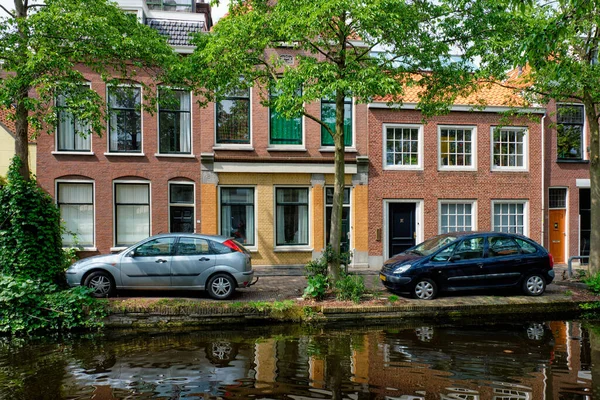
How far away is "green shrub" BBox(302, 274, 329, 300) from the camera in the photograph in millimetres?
9492

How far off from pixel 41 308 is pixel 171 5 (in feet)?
44.2

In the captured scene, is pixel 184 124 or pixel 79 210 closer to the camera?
pixel 79 210

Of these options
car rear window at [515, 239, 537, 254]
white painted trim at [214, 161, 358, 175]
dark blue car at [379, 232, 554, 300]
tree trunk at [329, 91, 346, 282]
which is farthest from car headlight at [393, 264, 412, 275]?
white painted trim at [214, 161, 358, 175]

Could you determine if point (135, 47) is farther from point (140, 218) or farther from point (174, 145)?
point (140, 218)

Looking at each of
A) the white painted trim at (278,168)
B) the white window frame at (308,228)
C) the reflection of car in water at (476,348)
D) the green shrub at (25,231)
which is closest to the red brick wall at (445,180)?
the white painted trim at (278,168)

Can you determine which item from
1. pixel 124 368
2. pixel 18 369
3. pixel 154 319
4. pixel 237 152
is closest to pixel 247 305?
pixel 154 319

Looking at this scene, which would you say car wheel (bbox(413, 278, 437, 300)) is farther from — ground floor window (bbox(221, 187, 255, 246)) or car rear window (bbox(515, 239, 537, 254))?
ground floor window (bbox(221, 187, 255, 246))

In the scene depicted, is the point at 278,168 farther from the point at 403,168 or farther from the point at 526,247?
the point at 526,247

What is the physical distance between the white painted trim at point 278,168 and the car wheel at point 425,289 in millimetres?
6328

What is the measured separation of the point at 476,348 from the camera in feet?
23.8

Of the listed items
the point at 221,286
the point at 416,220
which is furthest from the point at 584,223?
the point at 221,286

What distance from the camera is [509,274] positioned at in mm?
10273

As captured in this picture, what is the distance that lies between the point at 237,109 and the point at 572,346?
1197 cm

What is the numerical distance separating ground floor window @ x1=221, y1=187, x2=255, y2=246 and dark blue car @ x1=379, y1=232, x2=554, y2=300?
622 cm
